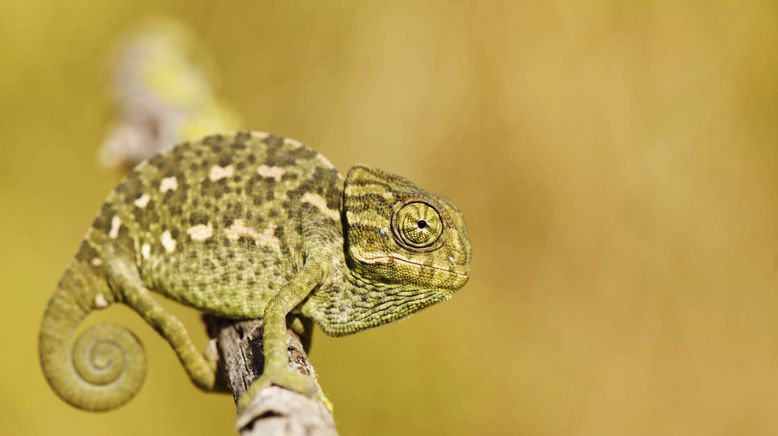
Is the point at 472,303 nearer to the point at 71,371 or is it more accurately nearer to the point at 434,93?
the point at 434,93

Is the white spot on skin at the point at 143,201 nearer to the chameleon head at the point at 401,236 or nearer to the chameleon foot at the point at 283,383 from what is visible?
the chameleon head at the point at 401,236

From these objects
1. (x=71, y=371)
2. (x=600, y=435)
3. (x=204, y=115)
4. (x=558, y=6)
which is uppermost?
(x=558, y=6)

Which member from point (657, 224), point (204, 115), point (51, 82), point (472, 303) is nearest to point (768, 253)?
point (657, 224)

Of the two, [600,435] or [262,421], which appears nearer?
[262,421]

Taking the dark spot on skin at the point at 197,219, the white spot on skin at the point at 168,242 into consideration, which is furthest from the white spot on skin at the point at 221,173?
the white spot on skin at the point at 168,242

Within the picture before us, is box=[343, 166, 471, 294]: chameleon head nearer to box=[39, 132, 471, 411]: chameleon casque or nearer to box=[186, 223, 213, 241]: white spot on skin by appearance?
box=[39, 132, 471, 411]: chameleon casque

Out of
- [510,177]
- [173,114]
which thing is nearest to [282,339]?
[173,114]
